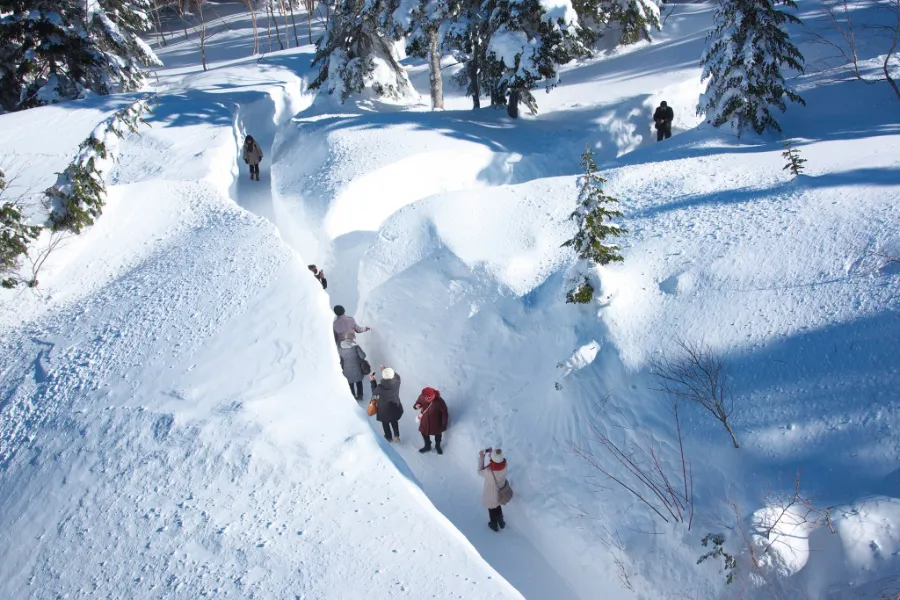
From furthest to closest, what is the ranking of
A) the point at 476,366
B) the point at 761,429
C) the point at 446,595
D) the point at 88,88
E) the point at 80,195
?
the point at 88,88
the point at 80,195
the point at 476,366
the point at 761,429
the point at 446,595

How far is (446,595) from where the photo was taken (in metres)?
5.91

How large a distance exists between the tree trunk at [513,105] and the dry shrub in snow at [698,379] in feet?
42.0

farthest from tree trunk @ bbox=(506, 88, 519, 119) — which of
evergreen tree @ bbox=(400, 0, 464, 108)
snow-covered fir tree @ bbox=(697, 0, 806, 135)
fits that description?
snow-covered fir tree @ bbox=(697, 0, 806, 135)

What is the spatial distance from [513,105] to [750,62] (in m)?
7.35

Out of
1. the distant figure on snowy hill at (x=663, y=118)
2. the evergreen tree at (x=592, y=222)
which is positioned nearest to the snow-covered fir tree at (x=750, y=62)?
the distant figure on snowy hill at (x=663, y=118)

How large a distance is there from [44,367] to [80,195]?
4.96 metres

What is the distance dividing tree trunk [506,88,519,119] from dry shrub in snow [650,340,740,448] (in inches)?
504

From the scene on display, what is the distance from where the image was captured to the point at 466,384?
9297 millimetres

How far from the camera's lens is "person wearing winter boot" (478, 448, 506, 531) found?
24.6ft

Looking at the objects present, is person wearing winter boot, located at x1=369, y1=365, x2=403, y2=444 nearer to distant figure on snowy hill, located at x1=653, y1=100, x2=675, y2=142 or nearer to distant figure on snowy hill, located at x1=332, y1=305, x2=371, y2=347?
distant figure on snowy hill, located at x1=332, y1=305, x2=371, y2=347

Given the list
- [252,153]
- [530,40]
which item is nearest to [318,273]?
[252,153]


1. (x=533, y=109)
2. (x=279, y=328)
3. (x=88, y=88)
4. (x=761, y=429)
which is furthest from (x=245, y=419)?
(x=88, y=88)

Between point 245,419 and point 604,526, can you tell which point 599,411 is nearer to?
point 604,526

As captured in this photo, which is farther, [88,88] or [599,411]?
[88,88]
